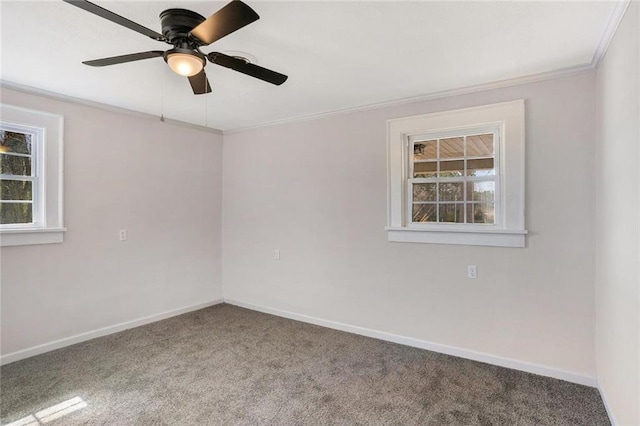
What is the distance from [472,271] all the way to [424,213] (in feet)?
2.25

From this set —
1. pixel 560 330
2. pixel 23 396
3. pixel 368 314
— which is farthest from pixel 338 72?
pixel 23 396

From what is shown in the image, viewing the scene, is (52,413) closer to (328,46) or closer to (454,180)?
(328,46)

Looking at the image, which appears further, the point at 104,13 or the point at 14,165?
the point at 14,165

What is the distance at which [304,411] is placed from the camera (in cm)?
217

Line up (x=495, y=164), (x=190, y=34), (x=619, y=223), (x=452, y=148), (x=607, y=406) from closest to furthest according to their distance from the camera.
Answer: (x=190, y=34) < (x=619, y=223) < (x=607, y=406) < (x=495, y=164) < (x=452, y=148)

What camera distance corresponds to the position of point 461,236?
9.56 feet

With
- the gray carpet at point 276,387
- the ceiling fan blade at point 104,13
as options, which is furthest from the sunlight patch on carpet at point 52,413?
the ceiling fan blade at point 104,13

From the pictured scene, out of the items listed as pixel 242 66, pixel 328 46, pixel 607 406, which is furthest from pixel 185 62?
pixel 607 406

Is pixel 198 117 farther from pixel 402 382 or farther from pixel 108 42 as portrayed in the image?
pixel 402 382

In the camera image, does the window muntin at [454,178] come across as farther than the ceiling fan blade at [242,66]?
Yes

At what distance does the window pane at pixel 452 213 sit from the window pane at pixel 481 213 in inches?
2.7

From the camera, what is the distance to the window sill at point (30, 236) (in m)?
2.79

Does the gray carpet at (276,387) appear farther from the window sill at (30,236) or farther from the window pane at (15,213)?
the window pane at (15,213)

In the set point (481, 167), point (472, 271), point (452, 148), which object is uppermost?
point (452, 148)
